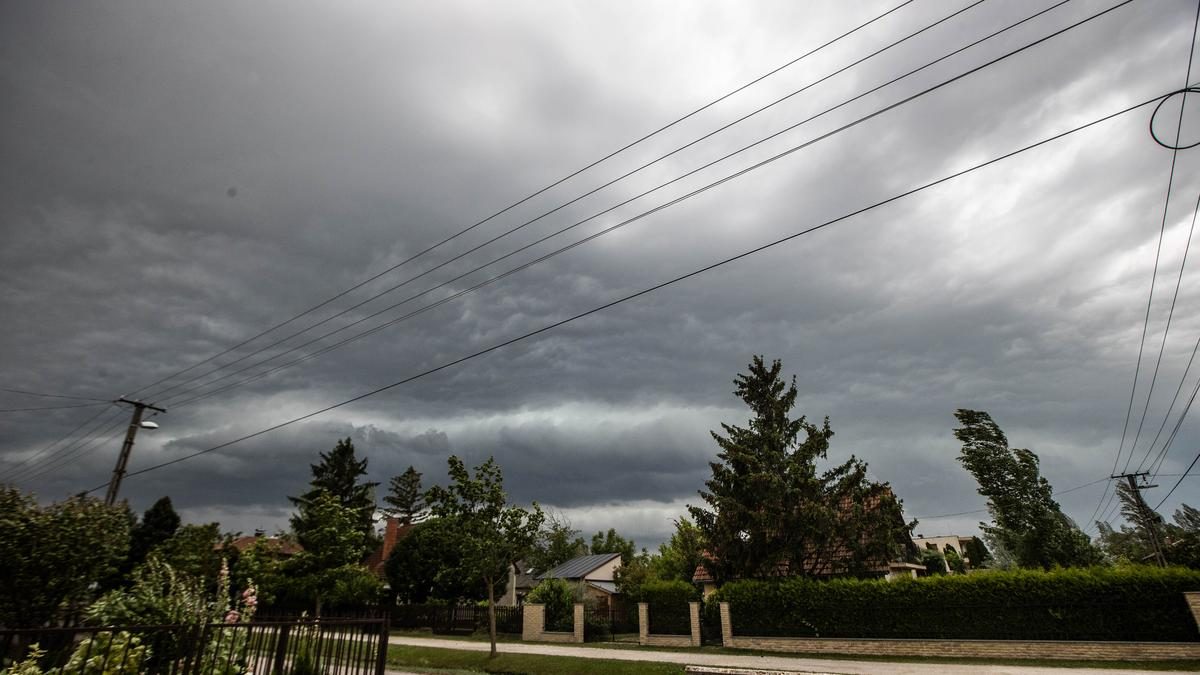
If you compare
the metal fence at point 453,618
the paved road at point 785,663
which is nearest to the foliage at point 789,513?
the paved road at point 785,663

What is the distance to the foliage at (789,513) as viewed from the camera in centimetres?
2436

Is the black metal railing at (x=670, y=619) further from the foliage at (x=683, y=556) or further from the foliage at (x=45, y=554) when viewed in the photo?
the foliage at (x=45, y=554)

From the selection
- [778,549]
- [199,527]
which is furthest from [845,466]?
[199,527]

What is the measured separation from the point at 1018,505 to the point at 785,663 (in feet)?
106

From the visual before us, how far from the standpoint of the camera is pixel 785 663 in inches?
696

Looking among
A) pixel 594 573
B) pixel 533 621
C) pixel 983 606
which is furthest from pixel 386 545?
pixel 983 606

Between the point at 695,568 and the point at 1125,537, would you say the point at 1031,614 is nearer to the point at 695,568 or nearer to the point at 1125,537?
the point at 695,568

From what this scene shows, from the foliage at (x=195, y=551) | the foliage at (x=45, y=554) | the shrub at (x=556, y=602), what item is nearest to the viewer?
the foliage at (x=45, y=554)

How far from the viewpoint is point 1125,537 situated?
221 feet

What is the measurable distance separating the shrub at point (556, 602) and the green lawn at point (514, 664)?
5624 mm

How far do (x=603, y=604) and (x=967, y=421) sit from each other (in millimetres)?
33072

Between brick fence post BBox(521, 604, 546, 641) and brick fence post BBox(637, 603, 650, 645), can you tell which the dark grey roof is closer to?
brick fence post BBox(521, 604, 546, 641)

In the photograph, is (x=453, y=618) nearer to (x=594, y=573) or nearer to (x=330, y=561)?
(x=330, y=561)

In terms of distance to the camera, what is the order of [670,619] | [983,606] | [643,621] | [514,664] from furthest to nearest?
1. [643,621]
2. [670,619]
3. [514,664]
4. [983,606]
